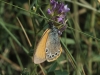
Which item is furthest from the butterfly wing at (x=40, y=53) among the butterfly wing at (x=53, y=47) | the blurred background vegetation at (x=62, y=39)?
the blurred background vegetation at (x=62, y=39)

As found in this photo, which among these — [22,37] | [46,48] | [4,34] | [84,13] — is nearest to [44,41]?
[46,48]

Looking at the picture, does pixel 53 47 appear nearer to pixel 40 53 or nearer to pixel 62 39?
pixel 40 53

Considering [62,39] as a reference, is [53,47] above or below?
above

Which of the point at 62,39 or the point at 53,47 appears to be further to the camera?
the point at 62,39

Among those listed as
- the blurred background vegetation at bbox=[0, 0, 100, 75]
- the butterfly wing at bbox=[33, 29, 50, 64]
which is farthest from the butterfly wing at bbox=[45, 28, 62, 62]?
the blurred background vegetation at bbox=[0, 0, 100, 75]

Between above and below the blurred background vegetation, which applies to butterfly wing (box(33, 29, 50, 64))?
above

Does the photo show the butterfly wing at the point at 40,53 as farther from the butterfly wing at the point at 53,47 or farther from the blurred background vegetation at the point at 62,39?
the blurred background vegetation at the point at 62,39

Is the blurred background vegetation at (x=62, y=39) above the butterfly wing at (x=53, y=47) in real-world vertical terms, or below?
below

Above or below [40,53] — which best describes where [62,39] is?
below

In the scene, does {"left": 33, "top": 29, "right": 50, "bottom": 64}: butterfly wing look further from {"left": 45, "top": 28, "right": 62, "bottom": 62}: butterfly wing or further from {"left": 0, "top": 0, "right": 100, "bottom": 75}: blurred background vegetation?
{"left": 0, "top": 0, "right": 100, "bottom": 75}: blurred background vegetation

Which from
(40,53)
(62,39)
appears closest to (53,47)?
(40,53)
